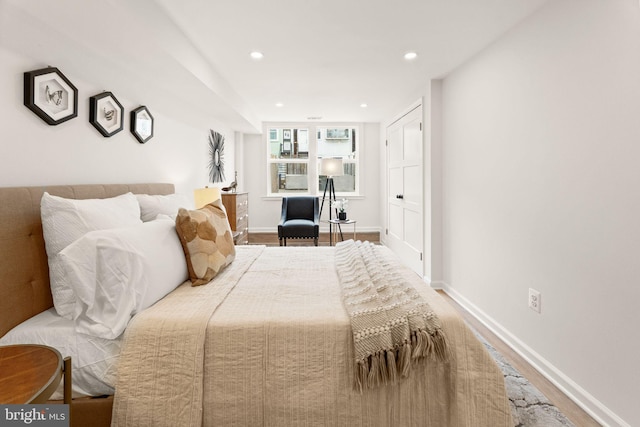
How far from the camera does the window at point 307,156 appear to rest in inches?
269

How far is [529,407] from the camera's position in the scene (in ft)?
5.92

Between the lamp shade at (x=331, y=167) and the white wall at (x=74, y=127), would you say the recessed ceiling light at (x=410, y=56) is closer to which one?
the white wall at (x=74, y=127)

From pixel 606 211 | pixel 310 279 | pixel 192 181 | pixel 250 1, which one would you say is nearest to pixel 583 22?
pixel 606 211

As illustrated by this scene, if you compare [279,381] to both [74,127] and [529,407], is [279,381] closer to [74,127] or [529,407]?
[529,407]

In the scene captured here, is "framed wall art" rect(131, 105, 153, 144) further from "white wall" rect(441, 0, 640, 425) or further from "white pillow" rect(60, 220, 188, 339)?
"white wall" rect(441, 0, 640, 425)

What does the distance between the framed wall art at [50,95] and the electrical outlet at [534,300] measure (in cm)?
305

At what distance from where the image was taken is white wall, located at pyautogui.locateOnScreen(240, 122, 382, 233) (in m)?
6.74

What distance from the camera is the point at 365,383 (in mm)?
1308

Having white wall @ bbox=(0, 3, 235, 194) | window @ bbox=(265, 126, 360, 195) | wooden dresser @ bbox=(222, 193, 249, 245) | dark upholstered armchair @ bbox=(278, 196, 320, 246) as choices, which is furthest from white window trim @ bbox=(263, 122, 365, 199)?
white wall @ bbox=(0, 3, 235, 194)

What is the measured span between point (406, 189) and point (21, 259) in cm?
420

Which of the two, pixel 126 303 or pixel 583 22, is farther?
pixel 583 22

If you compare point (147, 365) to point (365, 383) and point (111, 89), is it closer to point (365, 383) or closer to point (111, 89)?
point (365, 383)

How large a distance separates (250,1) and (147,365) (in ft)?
6.72

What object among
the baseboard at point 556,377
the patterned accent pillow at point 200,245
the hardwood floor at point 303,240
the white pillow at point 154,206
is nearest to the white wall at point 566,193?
the baseboard at point 556,377
